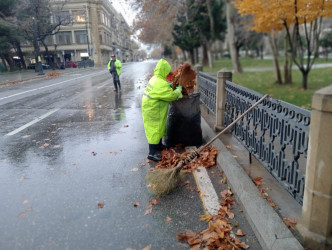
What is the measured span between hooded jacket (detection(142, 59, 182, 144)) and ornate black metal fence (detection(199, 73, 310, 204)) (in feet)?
3.95

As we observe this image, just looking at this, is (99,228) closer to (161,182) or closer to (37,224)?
(37,224)

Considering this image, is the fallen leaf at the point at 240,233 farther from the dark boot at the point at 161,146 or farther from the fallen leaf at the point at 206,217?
the dark boot at the point at 161,146

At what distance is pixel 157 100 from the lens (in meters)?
4.63

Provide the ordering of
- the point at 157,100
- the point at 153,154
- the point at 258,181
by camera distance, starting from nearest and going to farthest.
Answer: the point at 258,181 → the point at 157,100 → the point at 153,154

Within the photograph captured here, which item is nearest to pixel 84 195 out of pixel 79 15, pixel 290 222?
pixel 290 222

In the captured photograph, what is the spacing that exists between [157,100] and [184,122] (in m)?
0.93

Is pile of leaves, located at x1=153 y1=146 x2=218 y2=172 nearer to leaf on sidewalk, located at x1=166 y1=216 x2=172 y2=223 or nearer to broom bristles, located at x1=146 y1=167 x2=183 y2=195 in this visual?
broom bristles, located at x1=146 y1=167 x2=183 y2=195

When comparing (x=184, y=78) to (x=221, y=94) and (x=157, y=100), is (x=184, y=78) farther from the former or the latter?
(x=221, y=94)

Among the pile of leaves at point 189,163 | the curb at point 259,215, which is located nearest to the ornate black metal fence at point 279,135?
the curb at point 259,215

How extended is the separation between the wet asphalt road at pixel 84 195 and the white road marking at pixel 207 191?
9 centimetres

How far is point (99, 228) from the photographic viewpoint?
3.06 m

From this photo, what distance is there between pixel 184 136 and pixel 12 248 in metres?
3.35

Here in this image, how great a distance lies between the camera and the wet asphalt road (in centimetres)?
293

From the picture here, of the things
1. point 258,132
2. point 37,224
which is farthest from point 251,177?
point 37,224
